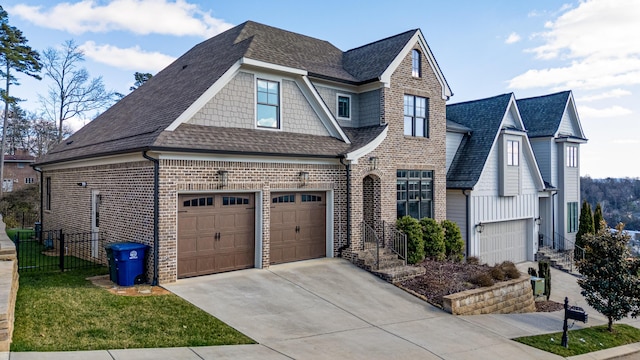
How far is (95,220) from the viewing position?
1453cm

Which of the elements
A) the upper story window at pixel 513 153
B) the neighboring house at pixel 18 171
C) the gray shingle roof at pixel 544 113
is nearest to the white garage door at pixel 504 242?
the upper story window at pixel 513 153

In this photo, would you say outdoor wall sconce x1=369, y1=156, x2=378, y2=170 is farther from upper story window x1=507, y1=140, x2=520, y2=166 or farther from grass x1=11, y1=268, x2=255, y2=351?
upper story window x1=507, y1=140, x2=520, y2=166

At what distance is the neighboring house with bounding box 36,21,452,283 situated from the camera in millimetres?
11570

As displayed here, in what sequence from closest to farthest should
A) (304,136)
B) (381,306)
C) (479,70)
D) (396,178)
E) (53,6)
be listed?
1. (381,306)
2. (304,136)
3. (396,178)
4. (479,70)
5. (53,6)

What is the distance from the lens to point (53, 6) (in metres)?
23.2

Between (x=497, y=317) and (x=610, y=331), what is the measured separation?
2975mm

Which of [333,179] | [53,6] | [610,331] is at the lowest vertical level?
[610,331]

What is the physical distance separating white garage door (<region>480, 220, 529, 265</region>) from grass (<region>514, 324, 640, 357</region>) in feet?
26.4

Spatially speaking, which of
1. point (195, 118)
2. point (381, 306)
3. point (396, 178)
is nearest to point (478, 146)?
point (396, 178)

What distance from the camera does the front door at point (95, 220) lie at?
1423 cm

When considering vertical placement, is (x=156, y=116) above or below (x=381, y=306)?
above

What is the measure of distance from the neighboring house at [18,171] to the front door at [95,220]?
42.5 m

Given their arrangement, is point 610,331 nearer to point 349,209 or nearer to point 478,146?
point 349,209

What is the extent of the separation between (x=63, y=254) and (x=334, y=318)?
28.7ft
